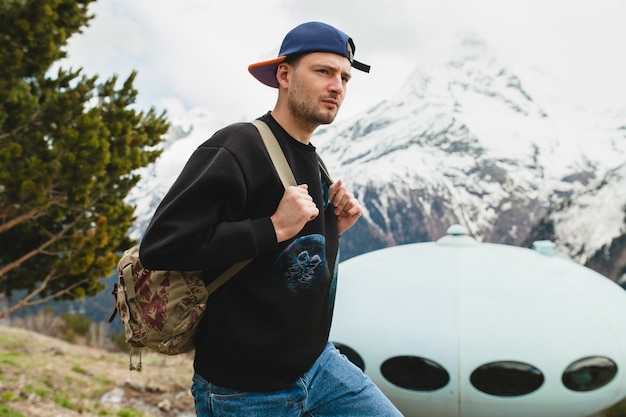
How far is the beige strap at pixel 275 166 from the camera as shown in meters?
1.65

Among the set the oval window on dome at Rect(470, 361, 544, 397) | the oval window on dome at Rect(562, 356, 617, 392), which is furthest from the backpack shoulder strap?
the oval window on dome at Rect(562, 356, 617, 392)

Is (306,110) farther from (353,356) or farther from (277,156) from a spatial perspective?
(353,356)

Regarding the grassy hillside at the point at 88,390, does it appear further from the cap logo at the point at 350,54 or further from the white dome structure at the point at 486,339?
the cap logo at the point at 350,54

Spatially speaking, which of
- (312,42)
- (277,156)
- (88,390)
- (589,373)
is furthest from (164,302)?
(88,390)

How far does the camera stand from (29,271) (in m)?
9.06

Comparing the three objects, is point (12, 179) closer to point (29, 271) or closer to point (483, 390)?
point (29, 271)

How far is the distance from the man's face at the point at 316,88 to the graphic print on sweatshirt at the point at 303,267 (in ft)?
1.33

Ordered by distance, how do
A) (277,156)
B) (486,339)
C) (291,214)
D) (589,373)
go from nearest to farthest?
(291,214), (277,156), (486,339), (589,373)

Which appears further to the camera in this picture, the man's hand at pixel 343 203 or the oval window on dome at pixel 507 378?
the oval window on dome at pixel 507 378

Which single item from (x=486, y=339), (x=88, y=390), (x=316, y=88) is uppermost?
(x=316, y=88)

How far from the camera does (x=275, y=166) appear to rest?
1.71 m

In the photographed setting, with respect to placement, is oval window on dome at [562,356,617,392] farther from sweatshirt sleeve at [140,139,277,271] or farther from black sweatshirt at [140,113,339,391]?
sweatshirt sleeve at [140,139,277,271]

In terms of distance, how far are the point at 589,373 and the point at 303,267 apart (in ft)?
14.4

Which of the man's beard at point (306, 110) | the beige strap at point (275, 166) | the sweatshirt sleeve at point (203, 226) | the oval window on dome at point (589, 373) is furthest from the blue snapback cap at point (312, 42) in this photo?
the oval window on dome at point (589, 373)
